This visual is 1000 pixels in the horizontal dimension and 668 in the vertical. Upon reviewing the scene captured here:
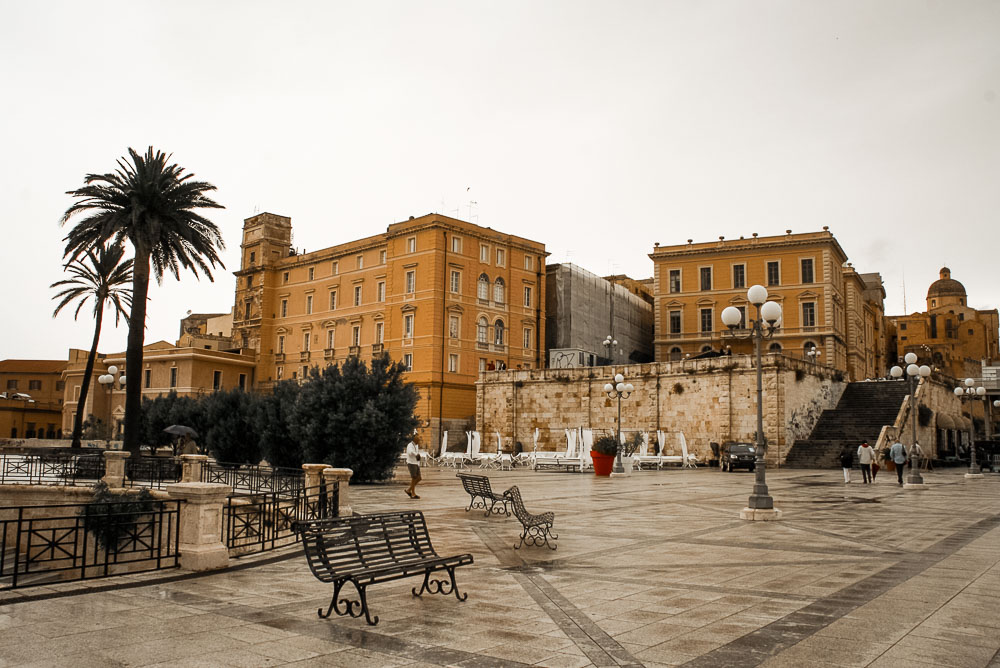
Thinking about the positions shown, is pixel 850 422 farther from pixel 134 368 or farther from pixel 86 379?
pixel 86 379

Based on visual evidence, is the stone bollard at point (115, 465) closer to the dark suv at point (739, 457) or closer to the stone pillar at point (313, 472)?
the stone pillar at point (313, 472)

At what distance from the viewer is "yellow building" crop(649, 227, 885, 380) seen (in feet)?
169

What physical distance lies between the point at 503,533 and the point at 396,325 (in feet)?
128

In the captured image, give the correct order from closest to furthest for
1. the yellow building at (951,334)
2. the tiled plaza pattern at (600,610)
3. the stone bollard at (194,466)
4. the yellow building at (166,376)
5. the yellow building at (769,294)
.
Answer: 1. the tiled plaza pattern at (600,610)
2. the stone bollard at (194,466)
3. the yellow building at (769,294)
4. the yellow building at (166,376)
5. the yellow building at (951,334)

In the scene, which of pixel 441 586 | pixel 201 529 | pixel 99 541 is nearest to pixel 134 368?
pixel 99 541

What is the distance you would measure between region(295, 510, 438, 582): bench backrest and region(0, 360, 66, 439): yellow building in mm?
66663

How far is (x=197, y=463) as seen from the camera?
61.4ft

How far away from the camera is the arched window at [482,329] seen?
50.5 m

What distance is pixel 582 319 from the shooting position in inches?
2170

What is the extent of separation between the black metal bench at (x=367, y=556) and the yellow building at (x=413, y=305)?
3975 centimetres

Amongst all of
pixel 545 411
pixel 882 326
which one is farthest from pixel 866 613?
pixel 882 326

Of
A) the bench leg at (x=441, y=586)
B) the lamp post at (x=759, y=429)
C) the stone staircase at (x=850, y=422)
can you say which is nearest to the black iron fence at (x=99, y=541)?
the bench leg at (x=441, y=586)

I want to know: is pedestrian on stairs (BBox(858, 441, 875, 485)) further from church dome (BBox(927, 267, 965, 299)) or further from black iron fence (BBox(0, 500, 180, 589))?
church dome (BBox(927, 267, 965, 299))

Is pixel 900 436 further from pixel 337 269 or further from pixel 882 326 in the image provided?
pixel 882 326
